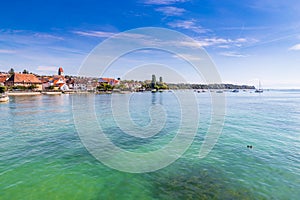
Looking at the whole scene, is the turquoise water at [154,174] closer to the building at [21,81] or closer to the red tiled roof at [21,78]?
the building at [21,81]

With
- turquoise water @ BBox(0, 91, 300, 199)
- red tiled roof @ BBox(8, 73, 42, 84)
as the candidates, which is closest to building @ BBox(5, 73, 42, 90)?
red tiled roof @ BBox(8, 73, 42, 84)

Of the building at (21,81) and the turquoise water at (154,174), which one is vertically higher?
the building at (21,81)

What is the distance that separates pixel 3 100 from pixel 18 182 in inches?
2023

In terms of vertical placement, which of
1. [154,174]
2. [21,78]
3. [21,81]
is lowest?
[154,174]

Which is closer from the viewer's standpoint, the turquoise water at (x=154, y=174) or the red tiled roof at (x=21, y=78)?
the turquoise water at (x=154, y=174)

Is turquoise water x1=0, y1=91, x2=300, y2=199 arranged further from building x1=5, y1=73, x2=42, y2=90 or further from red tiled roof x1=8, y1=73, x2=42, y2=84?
red tiled roof x1=8, y1=73, x2=42, y2=84

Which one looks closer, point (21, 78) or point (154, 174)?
point (154, 174)

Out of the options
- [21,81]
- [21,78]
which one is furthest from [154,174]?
[21,78]

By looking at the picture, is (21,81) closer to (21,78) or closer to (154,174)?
(21,78)

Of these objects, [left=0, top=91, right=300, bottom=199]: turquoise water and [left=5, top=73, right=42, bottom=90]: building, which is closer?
[left=0, top=91, right=300, bottom=199]: turquoise water

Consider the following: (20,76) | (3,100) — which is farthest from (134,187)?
(20,76)

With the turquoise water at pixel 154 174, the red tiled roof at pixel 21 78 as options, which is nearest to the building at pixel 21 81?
the red tiled roof at pixel 21 78

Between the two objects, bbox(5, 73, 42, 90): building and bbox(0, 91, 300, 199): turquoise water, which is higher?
bbox(5, 73, 42, 90): building

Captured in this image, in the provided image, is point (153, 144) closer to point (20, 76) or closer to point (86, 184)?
point (86, 184)
